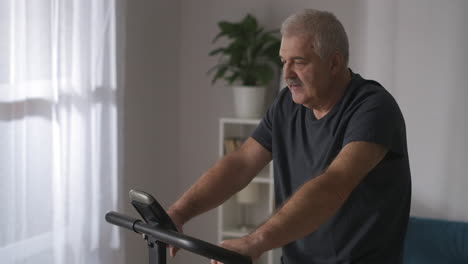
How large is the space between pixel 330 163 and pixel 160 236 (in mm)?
576

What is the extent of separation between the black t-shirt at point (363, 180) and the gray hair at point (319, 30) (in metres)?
0.14

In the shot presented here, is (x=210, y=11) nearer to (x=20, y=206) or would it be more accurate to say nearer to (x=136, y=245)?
(x=136, y=245)

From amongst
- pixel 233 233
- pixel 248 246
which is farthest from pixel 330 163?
pixel 233 233

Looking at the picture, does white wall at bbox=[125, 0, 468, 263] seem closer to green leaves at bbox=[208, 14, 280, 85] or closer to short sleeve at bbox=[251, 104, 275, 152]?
green leaves at bbox=[208, 14, 280, 85]

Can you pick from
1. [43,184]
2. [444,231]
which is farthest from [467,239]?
[43,184]

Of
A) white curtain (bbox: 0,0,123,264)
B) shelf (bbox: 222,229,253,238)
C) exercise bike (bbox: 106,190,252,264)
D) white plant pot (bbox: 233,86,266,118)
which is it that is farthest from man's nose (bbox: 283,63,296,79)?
shelf (bbox: 222,229,253,238)

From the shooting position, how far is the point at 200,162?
4.41 metres

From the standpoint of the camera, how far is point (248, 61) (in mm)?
3941

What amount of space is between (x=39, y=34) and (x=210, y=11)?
1.57 meters

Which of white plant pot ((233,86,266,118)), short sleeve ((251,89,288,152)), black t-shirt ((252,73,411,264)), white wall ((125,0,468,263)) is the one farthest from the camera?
white plant pot ((233,86,266,118))

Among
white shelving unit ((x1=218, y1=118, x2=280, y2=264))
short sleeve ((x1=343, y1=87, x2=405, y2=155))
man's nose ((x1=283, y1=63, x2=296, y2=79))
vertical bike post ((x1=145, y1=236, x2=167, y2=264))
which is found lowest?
white shelving unit ((x1=218, y1=118, x2=280, y2=264))

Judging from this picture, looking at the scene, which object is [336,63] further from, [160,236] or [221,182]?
[160,236]

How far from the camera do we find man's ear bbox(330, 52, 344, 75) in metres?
1.91

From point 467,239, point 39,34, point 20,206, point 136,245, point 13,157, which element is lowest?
point 136,245
